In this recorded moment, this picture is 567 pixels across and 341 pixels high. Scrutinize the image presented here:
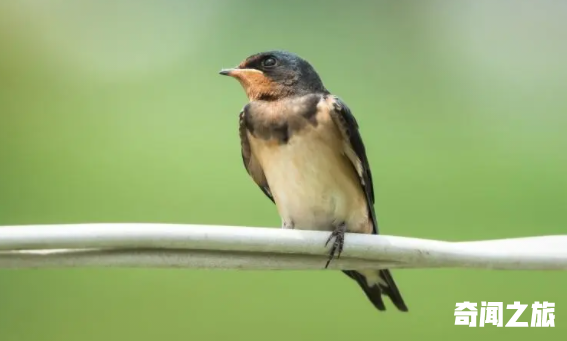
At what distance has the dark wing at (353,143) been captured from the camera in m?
1.10

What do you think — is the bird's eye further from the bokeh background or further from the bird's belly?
the bokeh background

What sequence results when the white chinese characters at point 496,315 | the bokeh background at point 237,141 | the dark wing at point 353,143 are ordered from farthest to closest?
the bokeh background at point 237,141 < the white chinese characters at point 496,315 < the dark wing at point 353,143

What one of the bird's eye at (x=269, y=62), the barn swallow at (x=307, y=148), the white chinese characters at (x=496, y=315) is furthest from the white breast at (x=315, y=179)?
the white chinese characters at (x=496, y=315)

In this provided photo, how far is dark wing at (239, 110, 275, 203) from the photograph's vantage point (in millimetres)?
1159

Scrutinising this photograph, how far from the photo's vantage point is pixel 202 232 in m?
0.64

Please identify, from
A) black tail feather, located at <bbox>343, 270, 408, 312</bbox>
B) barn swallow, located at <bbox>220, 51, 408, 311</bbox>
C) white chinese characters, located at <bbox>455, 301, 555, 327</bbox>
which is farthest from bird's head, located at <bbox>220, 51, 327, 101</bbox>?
white chinese characters, located at <bbox>455, 301, 555, 327</bbox>

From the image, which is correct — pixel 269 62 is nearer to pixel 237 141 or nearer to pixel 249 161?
pixel 249 161

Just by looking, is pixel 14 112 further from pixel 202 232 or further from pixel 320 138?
pixel 202 232

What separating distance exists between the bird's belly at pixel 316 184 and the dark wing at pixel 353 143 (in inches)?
0.6

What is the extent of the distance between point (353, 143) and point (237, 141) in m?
1.02

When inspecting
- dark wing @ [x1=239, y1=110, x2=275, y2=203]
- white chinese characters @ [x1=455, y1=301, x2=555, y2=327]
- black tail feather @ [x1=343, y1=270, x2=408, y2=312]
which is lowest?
black tail feather @ [x1=343, y1=270, x2=408, y2=312]

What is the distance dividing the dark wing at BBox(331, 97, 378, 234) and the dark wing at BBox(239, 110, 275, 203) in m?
0.13

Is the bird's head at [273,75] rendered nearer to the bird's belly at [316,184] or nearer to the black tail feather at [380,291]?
the bird's belly at [316,184]

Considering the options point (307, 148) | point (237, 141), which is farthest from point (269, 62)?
point (237, 141)
